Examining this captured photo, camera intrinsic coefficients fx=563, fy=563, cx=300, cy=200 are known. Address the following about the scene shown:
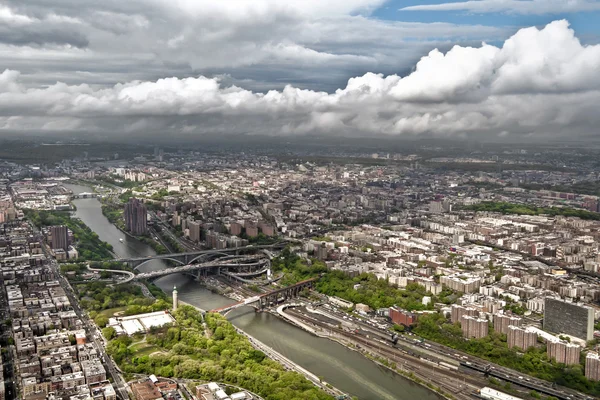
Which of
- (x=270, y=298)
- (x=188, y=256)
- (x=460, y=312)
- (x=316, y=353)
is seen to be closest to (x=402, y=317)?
(x=460, y=312)

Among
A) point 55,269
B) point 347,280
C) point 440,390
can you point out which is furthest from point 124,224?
point 440,390

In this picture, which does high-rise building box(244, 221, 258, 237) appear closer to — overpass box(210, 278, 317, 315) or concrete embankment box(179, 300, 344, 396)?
overpass box(210, 278, 317, 315)

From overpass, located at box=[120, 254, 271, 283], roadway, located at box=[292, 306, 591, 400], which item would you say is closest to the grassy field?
overpass, located at box=[120, 254, 271, 283]

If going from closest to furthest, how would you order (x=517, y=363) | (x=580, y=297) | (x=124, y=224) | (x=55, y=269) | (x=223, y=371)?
(x=223, y=371) → (x=517, y=363) → (x=580, y=297) → (x=55, y=269) → (x=124, y=224)

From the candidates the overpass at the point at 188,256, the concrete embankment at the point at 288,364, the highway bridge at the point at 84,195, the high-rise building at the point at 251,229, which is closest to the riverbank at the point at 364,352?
the concrete embankment at the point at 288,364

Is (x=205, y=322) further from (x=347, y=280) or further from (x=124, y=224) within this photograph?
(x=124, y=224)
